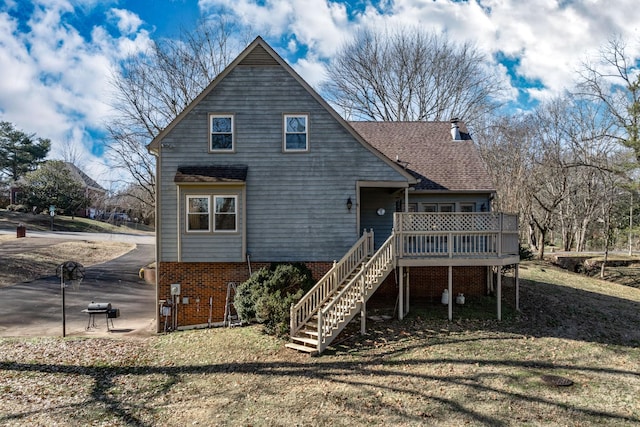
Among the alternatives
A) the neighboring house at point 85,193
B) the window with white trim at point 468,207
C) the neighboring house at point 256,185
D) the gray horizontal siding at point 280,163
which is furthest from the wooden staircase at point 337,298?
the neighboring house at point 85,193

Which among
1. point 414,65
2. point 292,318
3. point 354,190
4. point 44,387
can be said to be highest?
point 414,65

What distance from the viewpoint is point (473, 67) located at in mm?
35156

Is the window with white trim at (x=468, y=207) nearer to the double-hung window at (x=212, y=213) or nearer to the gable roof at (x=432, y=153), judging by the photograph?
the gable roof at (x=432, y=153)

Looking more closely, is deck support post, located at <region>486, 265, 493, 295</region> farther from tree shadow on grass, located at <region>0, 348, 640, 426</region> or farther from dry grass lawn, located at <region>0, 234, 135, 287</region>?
dry grass lawn, located at <region>0, 234, 135, 287</region>

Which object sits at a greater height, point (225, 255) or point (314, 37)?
point (314, 37)

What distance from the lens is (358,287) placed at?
39.1 ft

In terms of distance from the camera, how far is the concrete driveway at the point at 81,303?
13711mm

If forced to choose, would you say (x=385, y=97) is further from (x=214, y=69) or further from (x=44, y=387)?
(x=44, y=387)

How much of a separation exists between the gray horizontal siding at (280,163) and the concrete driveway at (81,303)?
5.34m

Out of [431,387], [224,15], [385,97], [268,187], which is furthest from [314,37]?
[431,387]

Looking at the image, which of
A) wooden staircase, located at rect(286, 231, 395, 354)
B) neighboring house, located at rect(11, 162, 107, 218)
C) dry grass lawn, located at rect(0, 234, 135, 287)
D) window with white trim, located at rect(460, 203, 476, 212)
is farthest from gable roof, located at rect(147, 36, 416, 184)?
neighboring house, located at rect(11, 162, 107, 218)

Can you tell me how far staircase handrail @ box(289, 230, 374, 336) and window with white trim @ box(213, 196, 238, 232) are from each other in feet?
11.5

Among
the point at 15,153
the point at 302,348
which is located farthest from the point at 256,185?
the point at 15,153

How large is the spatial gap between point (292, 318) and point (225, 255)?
3482 millimetres
